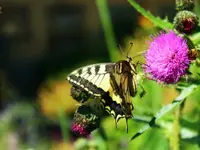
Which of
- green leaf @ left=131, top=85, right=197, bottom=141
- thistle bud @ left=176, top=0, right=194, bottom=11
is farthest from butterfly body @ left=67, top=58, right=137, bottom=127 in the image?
thistle bud @ left=176, top=0, right=194, bottom=11

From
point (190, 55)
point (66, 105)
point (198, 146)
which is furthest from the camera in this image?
point (66, 105)

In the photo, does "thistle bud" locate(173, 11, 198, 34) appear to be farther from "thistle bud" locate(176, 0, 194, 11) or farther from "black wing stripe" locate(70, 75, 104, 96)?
"black wing stripe" locate(70, 75, 104, 96)

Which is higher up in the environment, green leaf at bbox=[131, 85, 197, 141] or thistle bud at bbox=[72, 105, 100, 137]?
green leaf at bbox=[131, 85, 197, 141]

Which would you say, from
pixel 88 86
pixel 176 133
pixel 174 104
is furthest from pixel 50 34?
pixel 174 104

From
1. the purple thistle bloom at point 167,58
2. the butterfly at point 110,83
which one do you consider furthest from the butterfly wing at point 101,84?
the purple thistle bloom at point 167,58

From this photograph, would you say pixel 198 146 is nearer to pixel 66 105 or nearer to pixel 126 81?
→ pixel 126 81

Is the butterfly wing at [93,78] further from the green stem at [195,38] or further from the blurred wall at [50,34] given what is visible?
the blurred wall at [50,34]

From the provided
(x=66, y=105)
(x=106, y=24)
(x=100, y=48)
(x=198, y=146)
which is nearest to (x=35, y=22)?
(x=100, y=48)
